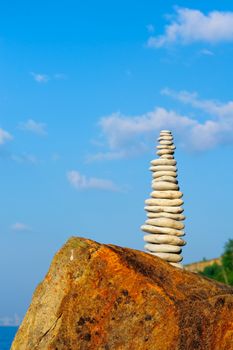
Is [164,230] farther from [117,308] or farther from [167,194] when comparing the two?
[117,308]

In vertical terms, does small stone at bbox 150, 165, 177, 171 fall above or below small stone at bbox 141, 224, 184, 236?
above

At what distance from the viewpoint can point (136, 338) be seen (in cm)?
1097

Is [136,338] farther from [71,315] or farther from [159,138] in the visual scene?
[159,138]

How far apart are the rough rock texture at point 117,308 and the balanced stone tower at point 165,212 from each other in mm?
4033

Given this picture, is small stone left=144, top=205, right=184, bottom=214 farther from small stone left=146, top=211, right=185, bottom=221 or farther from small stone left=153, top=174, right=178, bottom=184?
small stone left=153, top=174, right=178, bottom=184

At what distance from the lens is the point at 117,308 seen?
11.1 m

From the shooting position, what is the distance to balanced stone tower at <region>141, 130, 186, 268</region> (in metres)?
15.9

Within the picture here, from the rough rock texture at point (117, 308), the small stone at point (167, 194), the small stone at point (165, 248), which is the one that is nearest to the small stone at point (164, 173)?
the small stone at point (167, 194)

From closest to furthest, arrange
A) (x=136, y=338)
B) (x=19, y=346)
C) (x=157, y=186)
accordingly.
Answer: (x=136, y=338) < (x=19, y=346) < (x=157, y=186)

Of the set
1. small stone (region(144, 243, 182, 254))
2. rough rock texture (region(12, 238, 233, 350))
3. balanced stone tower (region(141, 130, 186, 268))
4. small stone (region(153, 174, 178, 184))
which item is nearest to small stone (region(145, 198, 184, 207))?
balanced stone tower (region(141, 130, 186, 268))

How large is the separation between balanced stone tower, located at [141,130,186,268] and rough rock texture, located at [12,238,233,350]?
13.2 ft

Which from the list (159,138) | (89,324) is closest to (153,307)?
(89,324)

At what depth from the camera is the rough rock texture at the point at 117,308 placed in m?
11.0

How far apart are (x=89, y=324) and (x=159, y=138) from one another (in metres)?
7.27
